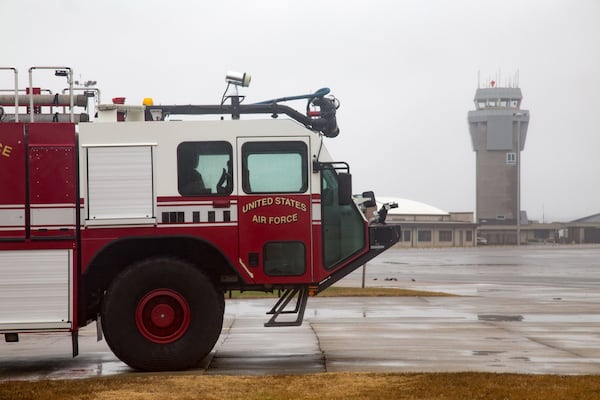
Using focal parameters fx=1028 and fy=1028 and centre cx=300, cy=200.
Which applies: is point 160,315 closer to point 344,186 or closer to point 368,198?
point 344,186

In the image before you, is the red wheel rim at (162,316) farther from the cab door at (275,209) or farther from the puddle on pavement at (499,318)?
the puddle on pavement at (499,318)

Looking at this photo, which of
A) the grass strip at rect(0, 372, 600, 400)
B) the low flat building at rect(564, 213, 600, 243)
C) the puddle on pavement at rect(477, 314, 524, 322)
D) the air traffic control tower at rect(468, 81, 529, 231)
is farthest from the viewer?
the air traffic control tower at rect(468, 81, 529, 231)

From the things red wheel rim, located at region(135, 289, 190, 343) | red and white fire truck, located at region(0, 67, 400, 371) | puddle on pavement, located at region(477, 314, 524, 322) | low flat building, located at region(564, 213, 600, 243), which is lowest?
low flat building, located at region(564, 213, 600, 243)

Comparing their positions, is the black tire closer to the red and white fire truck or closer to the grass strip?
the red and white fire truck

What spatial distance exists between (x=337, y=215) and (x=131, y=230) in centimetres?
297

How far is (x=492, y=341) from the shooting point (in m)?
17.8

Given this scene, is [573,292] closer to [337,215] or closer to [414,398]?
[337,215]

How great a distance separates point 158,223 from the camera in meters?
14.4

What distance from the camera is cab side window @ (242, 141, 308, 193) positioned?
14.6 metres

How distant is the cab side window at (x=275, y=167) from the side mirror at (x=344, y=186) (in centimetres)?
51

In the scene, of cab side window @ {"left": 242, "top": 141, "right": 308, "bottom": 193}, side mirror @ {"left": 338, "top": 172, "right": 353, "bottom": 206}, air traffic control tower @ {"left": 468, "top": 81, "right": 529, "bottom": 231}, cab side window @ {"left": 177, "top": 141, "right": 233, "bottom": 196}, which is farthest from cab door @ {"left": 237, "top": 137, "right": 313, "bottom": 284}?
air traffic control tower @ {"left": 468, "top": 81, "right": 529, "bottom": 231}

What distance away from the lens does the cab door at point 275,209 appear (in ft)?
47.8

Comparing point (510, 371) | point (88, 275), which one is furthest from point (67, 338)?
point (510, 371)

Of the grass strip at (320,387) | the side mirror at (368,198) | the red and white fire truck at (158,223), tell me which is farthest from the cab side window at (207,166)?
the grass strip at (320,387)
